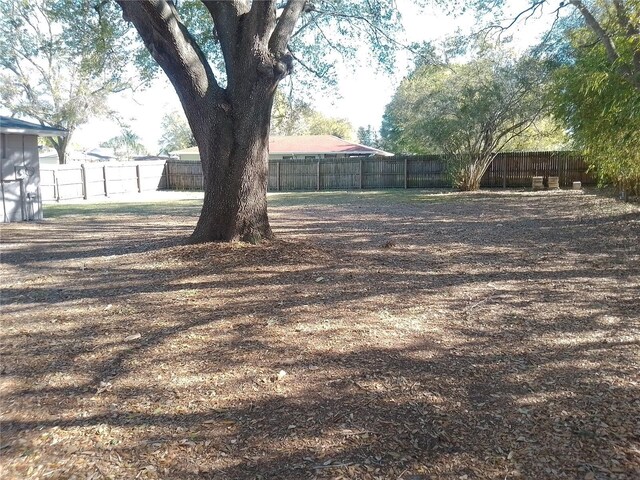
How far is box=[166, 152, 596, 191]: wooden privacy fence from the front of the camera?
82.8 ft

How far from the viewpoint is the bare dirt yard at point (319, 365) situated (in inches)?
104

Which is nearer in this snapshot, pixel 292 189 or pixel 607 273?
pixel 607 273

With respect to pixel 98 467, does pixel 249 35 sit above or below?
above

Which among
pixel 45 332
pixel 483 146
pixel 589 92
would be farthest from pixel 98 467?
pixel 483 146

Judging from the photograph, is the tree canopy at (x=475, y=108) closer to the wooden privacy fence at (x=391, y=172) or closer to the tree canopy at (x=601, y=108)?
the wooden privacy fence at (x=391, y=172)

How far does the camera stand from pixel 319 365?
3.71m

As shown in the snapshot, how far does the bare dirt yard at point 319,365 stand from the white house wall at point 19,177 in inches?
267

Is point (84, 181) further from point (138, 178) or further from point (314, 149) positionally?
point (314, 149)

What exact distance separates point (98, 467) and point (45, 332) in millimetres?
2409

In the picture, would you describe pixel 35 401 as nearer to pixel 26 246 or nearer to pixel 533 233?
pixel 26 246

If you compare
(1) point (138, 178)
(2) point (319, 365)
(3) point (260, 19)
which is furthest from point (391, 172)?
(2) point (319, 365)

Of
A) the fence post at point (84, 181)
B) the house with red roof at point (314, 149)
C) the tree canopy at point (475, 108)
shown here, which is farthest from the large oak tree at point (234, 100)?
the house with red roof at point (314, 149)

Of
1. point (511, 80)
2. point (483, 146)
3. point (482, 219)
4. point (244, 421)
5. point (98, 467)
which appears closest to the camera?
point (98, 467)

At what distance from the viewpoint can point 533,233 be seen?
10180 mm
